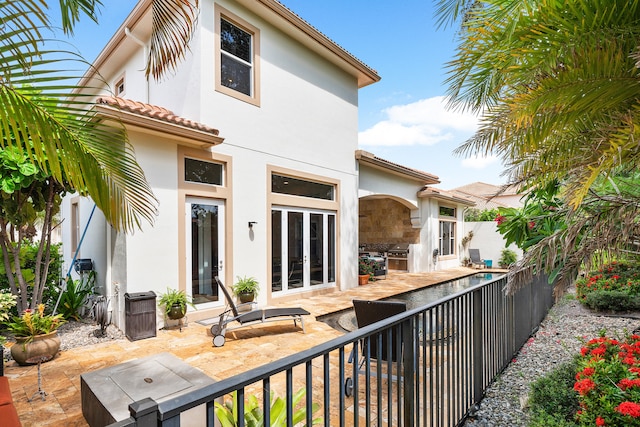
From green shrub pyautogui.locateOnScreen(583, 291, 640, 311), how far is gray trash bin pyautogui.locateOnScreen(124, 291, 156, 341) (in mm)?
9755

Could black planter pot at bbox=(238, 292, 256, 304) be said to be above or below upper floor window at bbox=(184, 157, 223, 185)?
below

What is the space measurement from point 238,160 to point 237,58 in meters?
2.73

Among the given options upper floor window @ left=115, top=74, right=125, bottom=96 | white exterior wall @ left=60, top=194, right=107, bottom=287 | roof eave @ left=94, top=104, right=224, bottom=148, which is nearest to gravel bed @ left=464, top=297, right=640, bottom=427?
roof eave @ left=94, top=104, right=224, bottom=148

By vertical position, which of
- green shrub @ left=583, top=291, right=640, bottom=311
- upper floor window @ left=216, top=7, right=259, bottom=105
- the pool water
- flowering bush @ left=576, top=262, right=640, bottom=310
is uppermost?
upper floor window @ left=216, top=7, right=259, bottom=105

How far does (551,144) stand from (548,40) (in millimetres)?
1526

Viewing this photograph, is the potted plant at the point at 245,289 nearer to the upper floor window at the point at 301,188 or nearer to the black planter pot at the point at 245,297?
the black planter pot at the point at 245,297

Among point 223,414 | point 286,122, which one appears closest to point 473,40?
point 223,414

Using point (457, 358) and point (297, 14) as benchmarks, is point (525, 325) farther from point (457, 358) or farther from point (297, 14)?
point (297, 14)

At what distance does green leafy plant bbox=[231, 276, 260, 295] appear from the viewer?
8102 mm

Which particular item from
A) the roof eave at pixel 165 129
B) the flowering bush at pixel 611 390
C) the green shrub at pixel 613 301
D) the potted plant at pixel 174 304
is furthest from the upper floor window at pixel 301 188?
the flowering bush at pixel 611 390

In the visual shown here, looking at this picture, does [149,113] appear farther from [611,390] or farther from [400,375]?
[611,390]

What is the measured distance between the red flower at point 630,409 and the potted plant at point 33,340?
275 inches

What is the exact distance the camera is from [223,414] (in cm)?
245

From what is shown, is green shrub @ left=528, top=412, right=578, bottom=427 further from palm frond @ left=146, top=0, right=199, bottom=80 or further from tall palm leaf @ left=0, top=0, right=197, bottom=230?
palm frond @ left=146, top=0, right=199, bottom=80
